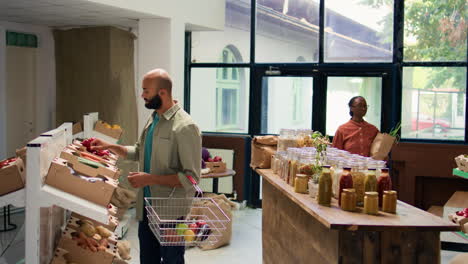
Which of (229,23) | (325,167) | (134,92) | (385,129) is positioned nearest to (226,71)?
(229,23)

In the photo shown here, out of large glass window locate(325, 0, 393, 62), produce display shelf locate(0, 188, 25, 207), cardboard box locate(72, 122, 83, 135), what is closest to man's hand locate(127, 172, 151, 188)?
produce display shelf locate(0, 188, 25, 207)

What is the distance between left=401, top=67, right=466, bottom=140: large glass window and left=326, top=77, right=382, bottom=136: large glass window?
14.3 inches

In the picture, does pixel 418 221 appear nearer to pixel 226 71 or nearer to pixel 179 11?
pixel 179 11

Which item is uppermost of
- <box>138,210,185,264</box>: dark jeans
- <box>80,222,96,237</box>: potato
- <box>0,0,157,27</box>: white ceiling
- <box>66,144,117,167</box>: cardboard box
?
<box>0,0,157,27</box>: white ceiling

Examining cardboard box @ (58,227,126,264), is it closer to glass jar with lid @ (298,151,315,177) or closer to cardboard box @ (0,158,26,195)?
cardboard box @ (0,158,26,195)

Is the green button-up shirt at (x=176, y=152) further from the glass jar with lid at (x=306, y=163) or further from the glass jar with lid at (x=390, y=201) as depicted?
the glass jar with lid at (x=390, y=201)

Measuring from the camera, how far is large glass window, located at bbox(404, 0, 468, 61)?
7.67m

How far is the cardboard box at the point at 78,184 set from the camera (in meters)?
2.89

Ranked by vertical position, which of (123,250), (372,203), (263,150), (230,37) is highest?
(230,37)

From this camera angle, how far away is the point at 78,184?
292cm

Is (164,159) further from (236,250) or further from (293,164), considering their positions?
(236,250)

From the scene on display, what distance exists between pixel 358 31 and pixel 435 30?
1.00 metres

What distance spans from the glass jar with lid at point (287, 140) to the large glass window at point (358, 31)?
131 inches

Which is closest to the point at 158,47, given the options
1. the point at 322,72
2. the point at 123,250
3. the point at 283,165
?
the point at 322,72
